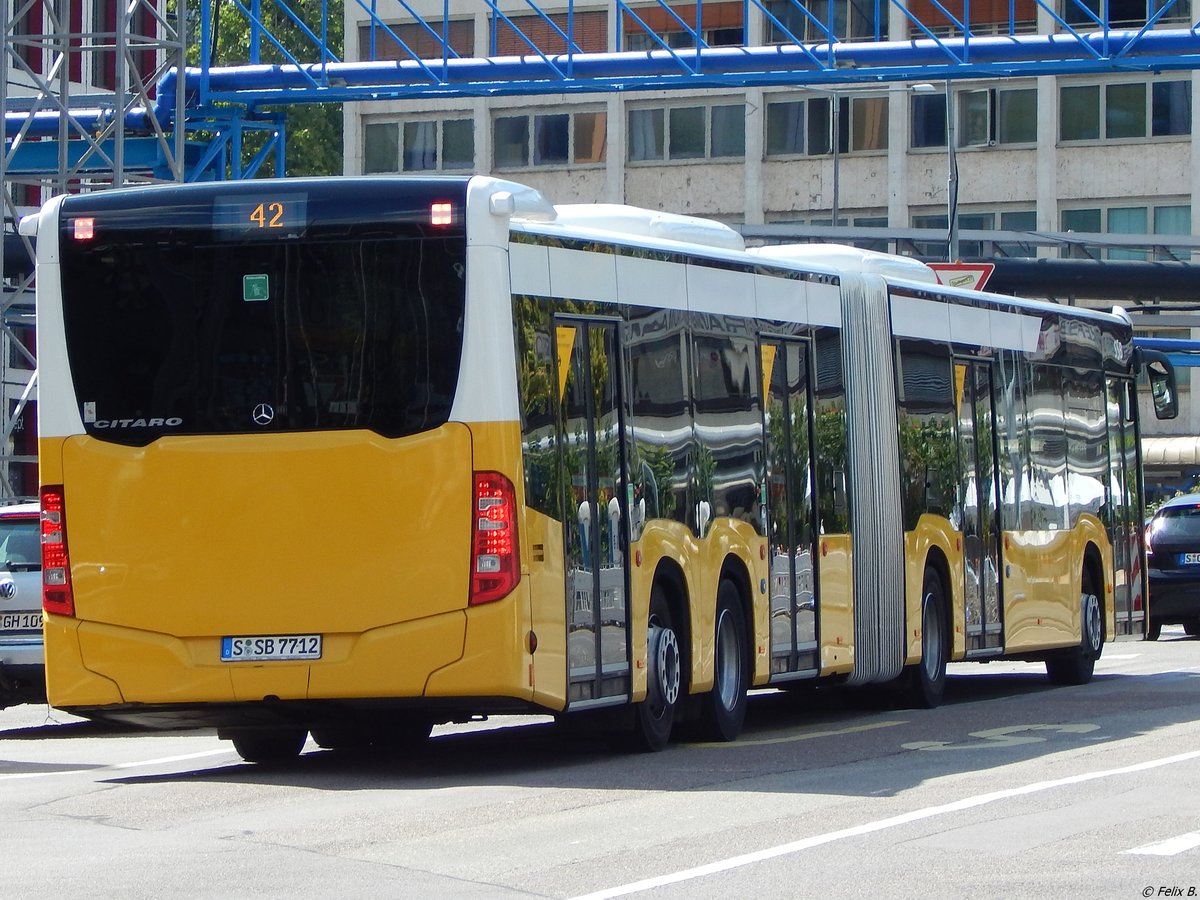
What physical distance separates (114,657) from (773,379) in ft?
16.5

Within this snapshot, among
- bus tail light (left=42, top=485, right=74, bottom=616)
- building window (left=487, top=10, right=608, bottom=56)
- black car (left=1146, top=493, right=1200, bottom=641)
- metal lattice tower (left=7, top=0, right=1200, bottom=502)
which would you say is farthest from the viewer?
building window (left=487, top=10, right=608, bottom=56)

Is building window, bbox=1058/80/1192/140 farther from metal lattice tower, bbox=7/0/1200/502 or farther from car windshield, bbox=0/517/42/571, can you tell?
car windshield, bbox=0/517/42/571

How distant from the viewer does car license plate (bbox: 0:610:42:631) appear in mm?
17453

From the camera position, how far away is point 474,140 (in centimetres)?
7181

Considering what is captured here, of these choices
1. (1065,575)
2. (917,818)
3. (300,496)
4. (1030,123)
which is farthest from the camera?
(1030,123)

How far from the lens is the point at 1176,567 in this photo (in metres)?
30.0

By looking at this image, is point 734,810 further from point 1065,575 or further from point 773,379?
point 1065,575

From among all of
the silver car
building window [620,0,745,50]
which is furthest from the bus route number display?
building window [620,0,745,50]

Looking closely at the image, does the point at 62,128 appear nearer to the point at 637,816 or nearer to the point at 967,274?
the point at 967,274

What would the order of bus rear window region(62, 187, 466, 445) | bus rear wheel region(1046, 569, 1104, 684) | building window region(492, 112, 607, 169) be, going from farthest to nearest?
1. building window region(492, 112, 607, 169)
2. bus rear wheel region(1046, 569, 1104, 684)
3. bus rear window region(62, 187, 466, 445)

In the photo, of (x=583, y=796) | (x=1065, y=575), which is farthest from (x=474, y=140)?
(x=583, y=796)

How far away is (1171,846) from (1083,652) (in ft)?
39.6

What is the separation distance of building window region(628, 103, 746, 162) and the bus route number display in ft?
186

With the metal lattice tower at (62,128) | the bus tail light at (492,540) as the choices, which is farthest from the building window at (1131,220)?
the bus tail light at (492,540)
